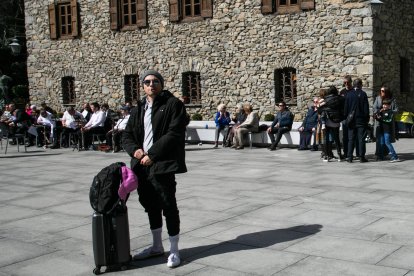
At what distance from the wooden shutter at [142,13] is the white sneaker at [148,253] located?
56.7 feet

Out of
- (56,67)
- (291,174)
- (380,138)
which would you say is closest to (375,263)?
(291,174)

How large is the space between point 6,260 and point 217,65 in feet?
49.9

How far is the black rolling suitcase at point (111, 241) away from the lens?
4.88 meters

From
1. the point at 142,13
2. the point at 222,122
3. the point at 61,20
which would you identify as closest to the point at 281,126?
the point at 222,122

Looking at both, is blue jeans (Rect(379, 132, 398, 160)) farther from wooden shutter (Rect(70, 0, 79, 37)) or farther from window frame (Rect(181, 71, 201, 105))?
wooden shutter (Rect(70, 0, 79, 37))

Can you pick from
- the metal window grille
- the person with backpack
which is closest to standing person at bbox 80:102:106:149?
the person with backpack

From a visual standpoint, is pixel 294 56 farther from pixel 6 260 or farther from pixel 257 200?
pixel 6 260

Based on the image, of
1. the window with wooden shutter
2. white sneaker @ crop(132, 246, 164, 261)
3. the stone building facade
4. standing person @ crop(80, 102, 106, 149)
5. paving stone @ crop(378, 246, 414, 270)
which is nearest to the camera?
paving stone @ crop(378, 246, 414, 270)

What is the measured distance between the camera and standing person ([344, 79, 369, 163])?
1142 cm

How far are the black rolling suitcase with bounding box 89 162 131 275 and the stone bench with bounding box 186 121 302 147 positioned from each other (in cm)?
1056

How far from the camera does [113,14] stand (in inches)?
887

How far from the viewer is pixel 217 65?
19859 millimetres

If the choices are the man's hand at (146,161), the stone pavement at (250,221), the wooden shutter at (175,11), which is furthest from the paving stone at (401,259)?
the wooden shutter at (175,11)

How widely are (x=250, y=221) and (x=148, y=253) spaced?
5.50ft
